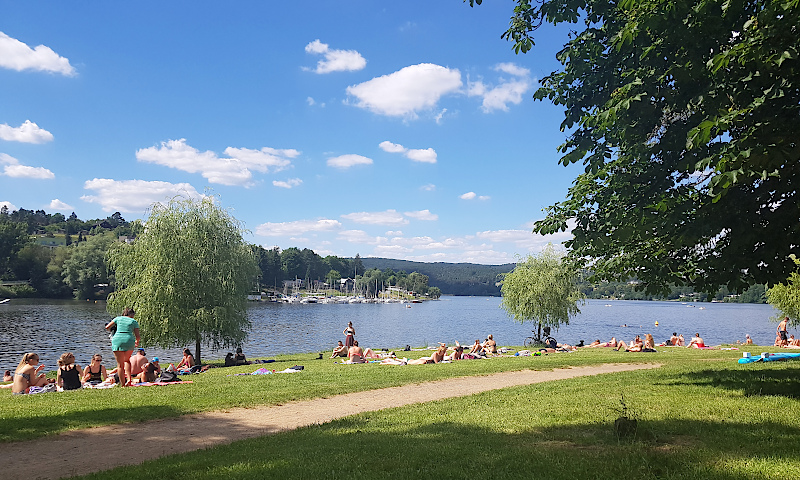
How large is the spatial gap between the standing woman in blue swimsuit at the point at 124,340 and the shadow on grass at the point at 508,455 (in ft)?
27.0

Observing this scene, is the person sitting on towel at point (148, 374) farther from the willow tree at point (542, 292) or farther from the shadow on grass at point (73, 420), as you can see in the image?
the willow tree at point (542, 292)

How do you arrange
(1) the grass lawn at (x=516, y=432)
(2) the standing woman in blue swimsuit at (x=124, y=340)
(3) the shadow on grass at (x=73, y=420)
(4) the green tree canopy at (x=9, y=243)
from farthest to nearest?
(4) the green tree canopy at (x=9, y=243), (2) the standing woman in blue swimsuit at (x=124, y=340), (3) the shadow on grass at (x=73, y=420), (1) the grass lawn at (x=516, y=432)

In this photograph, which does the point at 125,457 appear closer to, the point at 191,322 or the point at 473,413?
the point at 473,413

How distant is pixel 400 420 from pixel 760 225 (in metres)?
6.98

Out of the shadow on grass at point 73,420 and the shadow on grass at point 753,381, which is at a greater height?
the shadow on grass at point 753,381

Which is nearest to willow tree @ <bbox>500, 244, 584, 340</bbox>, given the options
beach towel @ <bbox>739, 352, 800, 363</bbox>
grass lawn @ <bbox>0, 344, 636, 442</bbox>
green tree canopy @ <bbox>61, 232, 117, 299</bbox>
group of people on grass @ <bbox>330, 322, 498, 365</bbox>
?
group of people on grass @ <bbox>330, 322, 498, 365</bbox>

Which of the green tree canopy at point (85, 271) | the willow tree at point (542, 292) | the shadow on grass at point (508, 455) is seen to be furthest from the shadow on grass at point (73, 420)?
the green tree canopy at point (85, 271)

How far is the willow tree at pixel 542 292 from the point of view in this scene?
3925 cm

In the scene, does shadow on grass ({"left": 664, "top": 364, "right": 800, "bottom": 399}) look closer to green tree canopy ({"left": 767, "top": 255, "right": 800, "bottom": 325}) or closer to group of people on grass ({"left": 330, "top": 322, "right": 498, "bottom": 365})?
group of people on grass ({"left": 330, "top": 322, "right": 498, "bottom": 365})

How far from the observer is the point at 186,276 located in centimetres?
2573

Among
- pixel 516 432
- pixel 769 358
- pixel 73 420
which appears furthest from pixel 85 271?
pixel 516 432

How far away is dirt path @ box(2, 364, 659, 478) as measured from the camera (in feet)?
24.3

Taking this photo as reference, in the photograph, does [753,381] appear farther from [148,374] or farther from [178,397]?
[148,374]

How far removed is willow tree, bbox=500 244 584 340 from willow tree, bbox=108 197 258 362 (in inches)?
802
